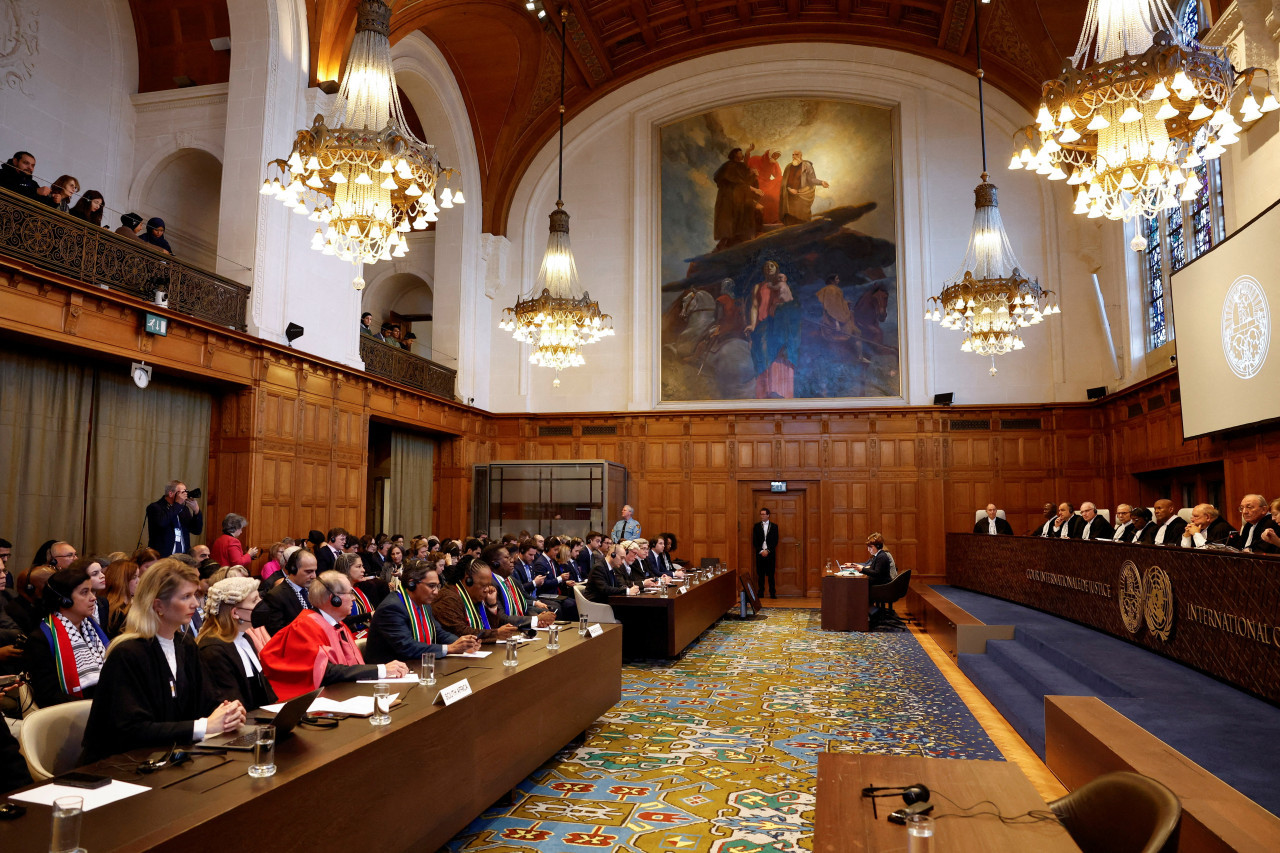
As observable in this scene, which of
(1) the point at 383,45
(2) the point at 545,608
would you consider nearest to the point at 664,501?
(2) the point at 545,608

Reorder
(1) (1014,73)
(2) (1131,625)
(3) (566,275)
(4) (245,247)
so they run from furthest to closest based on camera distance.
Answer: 1. (1) (1014,73)
2. (3) (566,275)
3. (4) (245,247)
4. (2) (1131,625)

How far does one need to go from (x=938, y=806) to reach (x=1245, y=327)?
26.8 feet

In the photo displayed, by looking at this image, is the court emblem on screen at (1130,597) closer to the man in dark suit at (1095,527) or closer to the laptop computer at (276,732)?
the man in dark suit at (1095,527)

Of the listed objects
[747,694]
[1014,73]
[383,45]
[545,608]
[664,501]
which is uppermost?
[1014,73]

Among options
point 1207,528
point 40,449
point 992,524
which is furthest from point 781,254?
point 40,449

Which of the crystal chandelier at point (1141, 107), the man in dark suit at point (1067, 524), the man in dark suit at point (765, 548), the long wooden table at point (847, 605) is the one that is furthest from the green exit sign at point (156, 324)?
the man in dark suit at point (765, 548)

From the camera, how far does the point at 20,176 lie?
7664mm

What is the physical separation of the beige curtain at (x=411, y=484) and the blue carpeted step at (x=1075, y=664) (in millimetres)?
10543

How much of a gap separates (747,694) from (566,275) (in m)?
6.16

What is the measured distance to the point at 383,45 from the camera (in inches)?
276

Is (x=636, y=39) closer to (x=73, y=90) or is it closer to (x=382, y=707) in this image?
(x=73, y=90)

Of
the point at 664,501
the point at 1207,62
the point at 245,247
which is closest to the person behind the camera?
the point at 1207,62

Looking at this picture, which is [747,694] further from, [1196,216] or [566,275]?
[1196,216]

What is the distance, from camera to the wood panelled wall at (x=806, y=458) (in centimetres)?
1241
